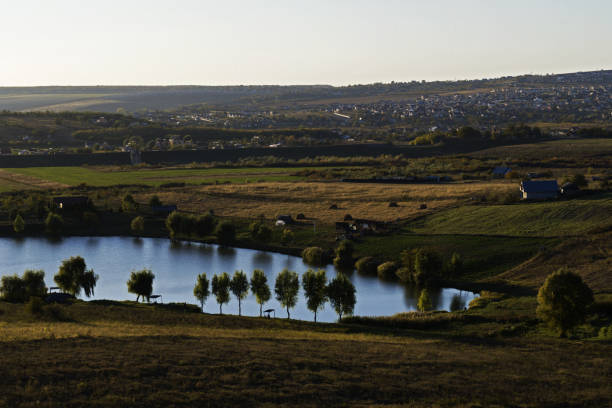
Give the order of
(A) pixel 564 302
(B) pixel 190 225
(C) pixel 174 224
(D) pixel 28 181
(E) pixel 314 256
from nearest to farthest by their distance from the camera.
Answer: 1. (A) pixel 564 302
2. (E) pixel 314 256
3. (B) pixel 190 225
4. (C) pixel 174 224
5. (D) pixel 28 181

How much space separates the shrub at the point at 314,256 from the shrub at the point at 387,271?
19.2 feet

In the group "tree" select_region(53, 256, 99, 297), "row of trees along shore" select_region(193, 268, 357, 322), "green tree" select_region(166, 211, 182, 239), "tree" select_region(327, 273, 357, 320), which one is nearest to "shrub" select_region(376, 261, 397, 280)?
"row of trees along shore" select_region(193, 268, 357, 322)

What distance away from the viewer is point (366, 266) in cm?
5603

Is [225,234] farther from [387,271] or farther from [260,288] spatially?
[260,288]

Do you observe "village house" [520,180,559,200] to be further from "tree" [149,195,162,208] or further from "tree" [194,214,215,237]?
"tree" [149,195,162,208]

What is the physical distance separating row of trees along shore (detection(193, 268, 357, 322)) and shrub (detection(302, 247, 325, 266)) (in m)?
12.1

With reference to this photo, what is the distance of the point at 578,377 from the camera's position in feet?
84.3

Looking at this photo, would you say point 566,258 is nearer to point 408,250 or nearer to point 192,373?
point 408,250

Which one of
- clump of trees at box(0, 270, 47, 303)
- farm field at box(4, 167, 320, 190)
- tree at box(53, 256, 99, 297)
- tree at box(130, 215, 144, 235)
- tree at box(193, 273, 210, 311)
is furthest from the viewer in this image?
farm field at box(4, 167, 320, 190)

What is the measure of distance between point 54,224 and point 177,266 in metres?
20.5

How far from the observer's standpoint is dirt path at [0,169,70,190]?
3755 inches

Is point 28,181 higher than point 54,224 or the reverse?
higher

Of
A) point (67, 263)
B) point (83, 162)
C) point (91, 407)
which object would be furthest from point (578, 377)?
point (83, 162)

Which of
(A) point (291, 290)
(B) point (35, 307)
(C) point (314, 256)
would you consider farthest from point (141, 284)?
(C) point (314, 256)
